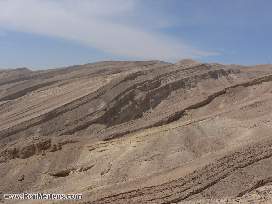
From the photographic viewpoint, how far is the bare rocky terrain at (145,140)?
16703 mm

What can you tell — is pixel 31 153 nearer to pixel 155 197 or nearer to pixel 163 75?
pixel 155 197

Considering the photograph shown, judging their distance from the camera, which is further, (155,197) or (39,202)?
(39,202)

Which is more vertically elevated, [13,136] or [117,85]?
[117,85]

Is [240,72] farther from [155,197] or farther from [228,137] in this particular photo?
[155,197]

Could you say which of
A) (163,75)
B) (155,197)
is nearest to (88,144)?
(155,197)

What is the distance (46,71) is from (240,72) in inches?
768

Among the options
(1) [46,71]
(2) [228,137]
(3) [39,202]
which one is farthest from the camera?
(1) [46,71]

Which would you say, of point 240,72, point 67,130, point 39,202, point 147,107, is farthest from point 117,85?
point 39,202

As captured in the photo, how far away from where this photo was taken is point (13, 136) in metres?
29.1

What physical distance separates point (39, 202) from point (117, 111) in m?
12.3

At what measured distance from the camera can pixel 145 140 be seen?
21672 millimetres

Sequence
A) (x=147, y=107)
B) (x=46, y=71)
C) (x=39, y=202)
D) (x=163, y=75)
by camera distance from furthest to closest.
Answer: (x=46, y=71) < (x=163, y=75) < (x=147, y=107) < (x=39, y=202)

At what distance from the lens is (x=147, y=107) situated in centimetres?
3109

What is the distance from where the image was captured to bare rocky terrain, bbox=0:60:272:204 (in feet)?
54.8
